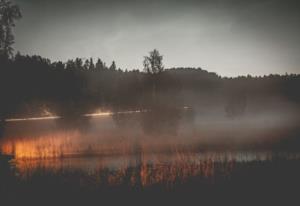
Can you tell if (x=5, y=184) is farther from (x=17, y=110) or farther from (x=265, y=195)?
(x=17, y=110)

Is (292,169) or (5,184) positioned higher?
(5,184)

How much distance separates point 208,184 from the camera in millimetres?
15125

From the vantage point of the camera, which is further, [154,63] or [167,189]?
[154,63]

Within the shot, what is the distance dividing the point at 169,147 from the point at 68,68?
74.8m

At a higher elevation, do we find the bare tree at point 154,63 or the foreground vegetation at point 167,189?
the bare tree at point 154,63

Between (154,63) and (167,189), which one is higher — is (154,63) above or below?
above

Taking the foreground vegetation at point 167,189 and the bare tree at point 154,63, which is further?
the bare tree at point 154,63

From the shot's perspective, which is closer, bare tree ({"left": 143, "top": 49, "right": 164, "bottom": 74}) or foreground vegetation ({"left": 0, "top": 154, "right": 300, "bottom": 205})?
foreground vegetation ({"left": 0, "top": 154, "right": 300, "bottom": 205})

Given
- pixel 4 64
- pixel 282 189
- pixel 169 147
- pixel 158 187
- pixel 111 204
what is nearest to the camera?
pixel 111 204

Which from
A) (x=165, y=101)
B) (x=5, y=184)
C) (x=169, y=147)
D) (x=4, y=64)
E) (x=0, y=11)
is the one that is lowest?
(x=169, y=147)

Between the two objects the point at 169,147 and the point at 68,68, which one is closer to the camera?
the point at 169,147

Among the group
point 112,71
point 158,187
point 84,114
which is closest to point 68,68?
point 84,114

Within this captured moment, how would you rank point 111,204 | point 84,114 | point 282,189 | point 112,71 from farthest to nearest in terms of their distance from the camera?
1. point 112,71
2. point 84,114
3. point 282,189
4. point 111,204

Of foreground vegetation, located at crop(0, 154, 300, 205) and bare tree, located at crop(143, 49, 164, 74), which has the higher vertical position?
bare tree, located at crop(143, 49, 164, 74)
